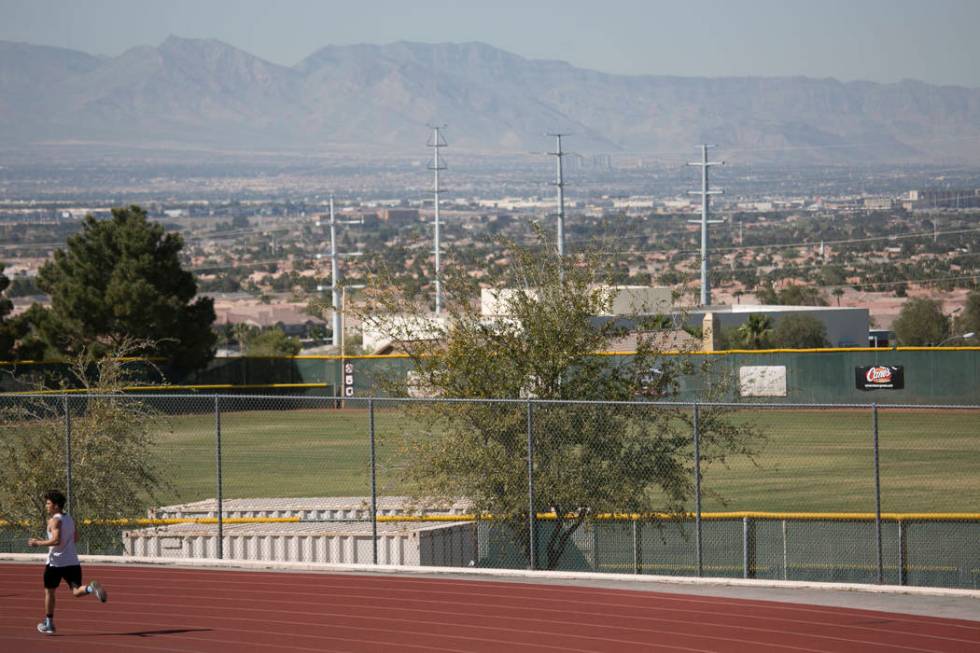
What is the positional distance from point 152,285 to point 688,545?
48.0 m

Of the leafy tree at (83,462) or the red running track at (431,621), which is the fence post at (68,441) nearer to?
the leafy tree at (83,462)

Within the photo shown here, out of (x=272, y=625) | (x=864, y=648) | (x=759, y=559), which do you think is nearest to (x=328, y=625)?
(x=272, y=625)

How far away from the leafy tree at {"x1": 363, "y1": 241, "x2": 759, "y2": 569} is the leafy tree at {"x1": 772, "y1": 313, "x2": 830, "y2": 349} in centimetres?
5604

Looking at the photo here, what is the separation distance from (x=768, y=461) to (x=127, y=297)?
33.5 m

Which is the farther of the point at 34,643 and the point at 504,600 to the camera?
the point at 504,600

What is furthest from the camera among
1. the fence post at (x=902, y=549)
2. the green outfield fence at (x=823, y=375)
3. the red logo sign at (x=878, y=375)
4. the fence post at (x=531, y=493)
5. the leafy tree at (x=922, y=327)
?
the leafy tree at (x=922, y=327)

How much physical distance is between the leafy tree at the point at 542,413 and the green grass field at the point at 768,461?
26.9 feet

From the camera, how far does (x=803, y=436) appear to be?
48.0 meters

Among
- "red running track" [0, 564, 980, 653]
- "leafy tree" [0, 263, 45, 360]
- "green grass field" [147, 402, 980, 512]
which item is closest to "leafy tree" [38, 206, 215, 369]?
"leafy tree" [0, 263, 45, 360]

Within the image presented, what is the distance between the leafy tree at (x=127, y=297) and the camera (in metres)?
67.2

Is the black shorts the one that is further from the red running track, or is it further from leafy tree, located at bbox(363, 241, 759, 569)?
leafy tree, located at bbox(363, 241, 759, 569)

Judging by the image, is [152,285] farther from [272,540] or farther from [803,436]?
[272,540]

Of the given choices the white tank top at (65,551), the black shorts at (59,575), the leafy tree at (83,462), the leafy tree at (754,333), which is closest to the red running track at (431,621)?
the black shorts at (59,575)

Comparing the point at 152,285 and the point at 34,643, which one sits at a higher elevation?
the point at 152,285
